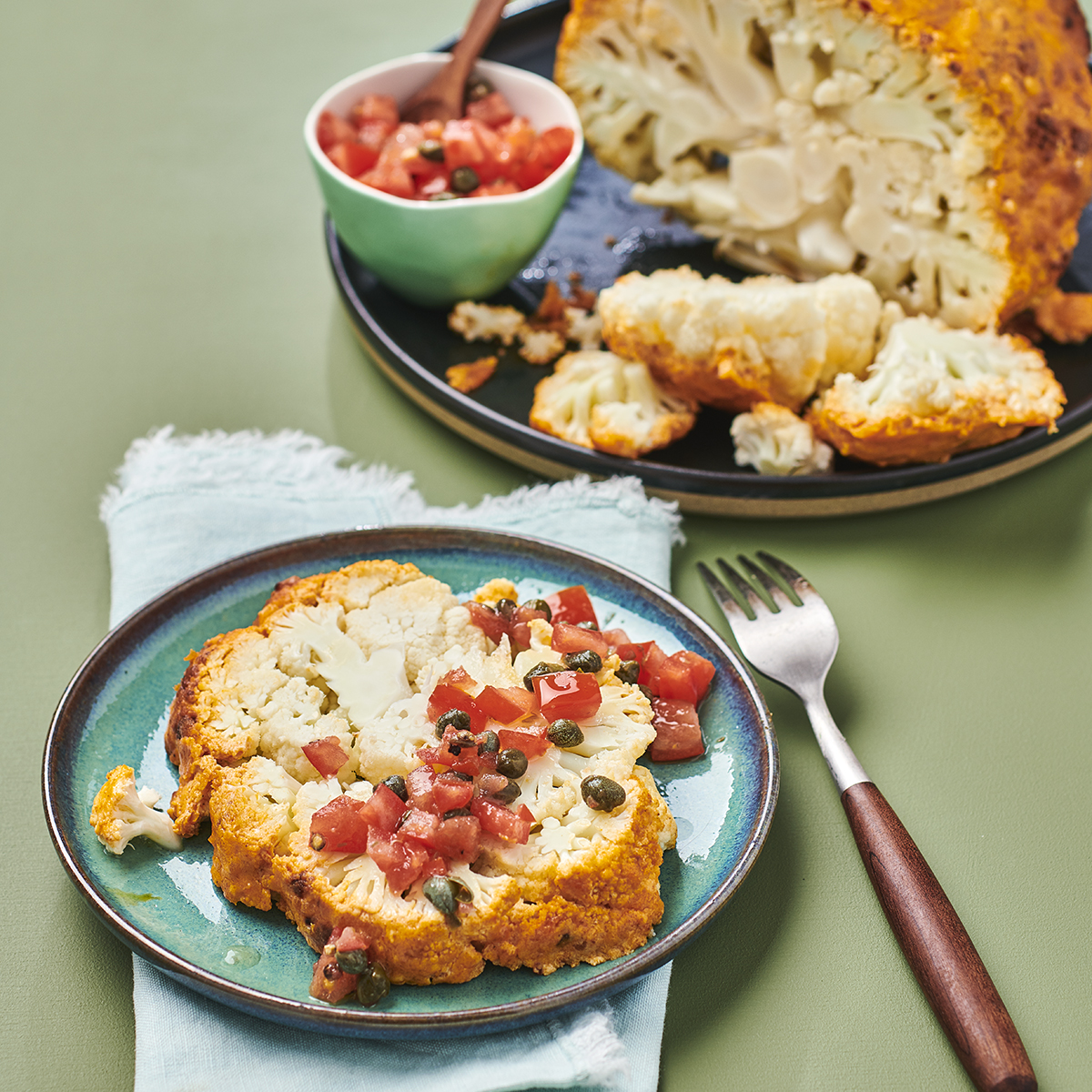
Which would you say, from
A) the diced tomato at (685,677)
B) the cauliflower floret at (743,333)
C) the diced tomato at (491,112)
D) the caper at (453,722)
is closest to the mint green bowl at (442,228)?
the diced tomato at (491,112)

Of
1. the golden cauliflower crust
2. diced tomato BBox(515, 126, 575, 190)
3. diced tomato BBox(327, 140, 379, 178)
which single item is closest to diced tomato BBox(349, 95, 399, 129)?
diced tomato BBox(327, 140, 379, 178)

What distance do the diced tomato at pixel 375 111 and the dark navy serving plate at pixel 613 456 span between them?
0.99 ft

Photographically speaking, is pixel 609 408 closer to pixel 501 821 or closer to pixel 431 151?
pixel 431 151

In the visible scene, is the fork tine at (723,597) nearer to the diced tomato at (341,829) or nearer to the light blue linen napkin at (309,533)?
the light blue linen napkin at (309,533)

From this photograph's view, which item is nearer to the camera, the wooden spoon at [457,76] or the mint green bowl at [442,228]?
the mint green bowl at [442,228]

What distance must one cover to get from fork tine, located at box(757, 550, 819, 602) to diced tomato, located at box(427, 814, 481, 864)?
35.2 inches

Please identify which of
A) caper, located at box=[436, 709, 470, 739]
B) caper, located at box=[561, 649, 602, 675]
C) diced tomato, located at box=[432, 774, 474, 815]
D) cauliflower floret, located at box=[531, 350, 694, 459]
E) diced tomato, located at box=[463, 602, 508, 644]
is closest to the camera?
diced tomato, located at box=[432, 774, 474, 815]

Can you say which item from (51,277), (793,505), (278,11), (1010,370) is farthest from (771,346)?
(278,11)

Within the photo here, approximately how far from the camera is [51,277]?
124 inches

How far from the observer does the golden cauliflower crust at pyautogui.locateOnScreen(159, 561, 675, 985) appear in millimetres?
1515

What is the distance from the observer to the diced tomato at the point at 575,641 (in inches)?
72.8

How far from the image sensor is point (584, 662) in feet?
5.89

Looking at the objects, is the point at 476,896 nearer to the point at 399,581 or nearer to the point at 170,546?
the point at 399,581

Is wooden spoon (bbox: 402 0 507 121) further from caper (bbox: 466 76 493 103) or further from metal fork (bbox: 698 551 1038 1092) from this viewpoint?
metal fork (bbox: 698 551 1038 1092)
